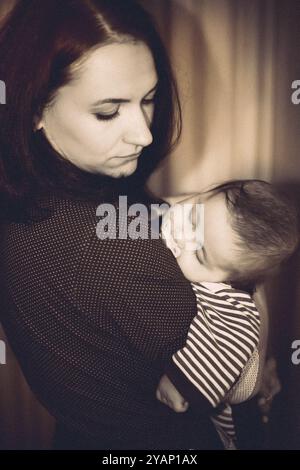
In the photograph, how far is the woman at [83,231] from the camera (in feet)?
2.67

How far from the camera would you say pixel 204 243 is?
1.06 m

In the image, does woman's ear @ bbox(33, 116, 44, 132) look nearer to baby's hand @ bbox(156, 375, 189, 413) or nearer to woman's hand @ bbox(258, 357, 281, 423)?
baby's hand @ bbox(156, 375, 189, 413)

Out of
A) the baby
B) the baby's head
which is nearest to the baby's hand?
the baby

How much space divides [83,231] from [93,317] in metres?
0.17

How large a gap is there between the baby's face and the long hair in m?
0.29

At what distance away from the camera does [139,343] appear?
34.9 inches

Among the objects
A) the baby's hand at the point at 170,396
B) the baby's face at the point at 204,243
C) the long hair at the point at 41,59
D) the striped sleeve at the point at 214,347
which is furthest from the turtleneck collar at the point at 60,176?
the baby's hand at the point at 170,396

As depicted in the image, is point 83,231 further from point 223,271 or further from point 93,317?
point 223,271

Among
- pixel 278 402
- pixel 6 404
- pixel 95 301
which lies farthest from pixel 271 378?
pixel 6 404

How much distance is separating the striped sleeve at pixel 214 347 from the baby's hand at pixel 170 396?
13 mm

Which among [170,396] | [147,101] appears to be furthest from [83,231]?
[170,396]

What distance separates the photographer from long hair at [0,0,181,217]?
2.63 feet
